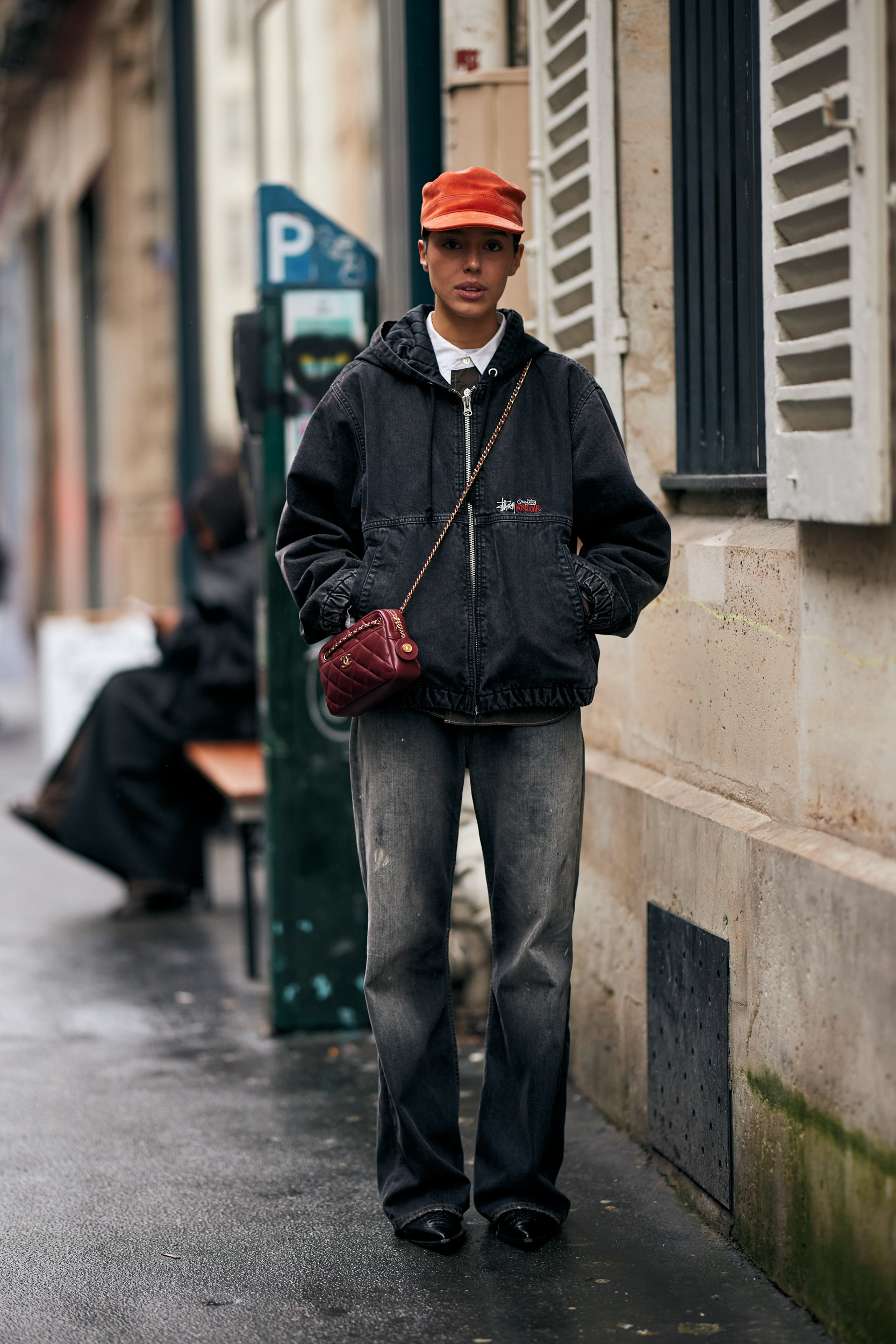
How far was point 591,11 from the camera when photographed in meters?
4.31

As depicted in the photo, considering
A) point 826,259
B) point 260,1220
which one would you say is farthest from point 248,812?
point 826,259

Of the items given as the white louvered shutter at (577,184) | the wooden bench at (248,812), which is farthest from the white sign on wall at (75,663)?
the white louvered shutter at (577,184)

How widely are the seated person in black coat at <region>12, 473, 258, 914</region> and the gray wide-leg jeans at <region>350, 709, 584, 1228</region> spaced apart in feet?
12.1

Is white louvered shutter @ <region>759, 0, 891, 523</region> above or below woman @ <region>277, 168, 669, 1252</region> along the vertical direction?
above

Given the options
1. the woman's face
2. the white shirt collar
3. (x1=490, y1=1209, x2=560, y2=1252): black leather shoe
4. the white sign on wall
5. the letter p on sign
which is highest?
the letter p on sign

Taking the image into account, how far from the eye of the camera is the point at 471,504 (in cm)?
345

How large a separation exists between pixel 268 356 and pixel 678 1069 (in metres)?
2.31

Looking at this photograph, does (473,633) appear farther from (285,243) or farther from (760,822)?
(285,243)

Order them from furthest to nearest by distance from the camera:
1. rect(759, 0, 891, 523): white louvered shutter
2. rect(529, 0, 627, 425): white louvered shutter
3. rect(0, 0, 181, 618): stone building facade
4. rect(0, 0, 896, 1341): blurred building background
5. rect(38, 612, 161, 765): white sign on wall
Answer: rect(0, 0, 181, 618): stone building facade, rect(38, 612, 161, 765): white sign on wall, rect(529, 0, 627, 425): white louvered shutter, rect(0, 0, 896, 1341): blurred building background, rect(759, 0, 891, 523): white louvered shutter

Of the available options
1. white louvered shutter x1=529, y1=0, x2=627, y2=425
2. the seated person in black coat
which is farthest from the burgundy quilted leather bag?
the seated person in black coat

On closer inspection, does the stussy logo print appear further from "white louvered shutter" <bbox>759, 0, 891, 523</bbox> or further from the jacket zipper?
"white louvered shutter" <bbox>759, 0, 891, 523</bbox>

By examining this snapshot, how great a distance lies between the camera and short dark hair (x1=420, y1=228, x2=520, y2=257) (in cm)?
342

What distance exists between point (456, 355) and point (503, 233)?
248 mm

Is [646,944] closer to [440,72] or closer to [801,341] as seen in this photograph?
[801,341]
